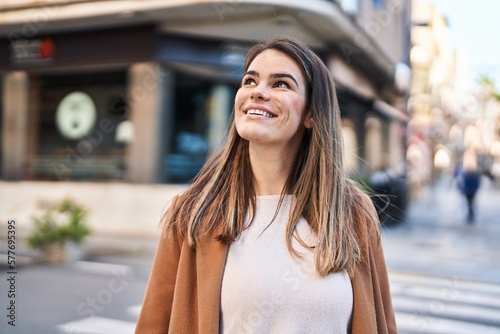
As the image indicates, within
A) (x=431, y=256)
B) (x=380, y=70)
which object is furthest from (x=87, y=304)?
(x=380, y=70)

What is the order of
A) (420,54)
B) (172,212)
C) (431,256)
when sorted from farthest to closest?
(420,54) → (431,256) → (172,212)

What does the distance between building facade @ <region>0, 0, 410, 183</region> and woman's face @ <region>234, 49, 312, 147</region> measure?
12032mm

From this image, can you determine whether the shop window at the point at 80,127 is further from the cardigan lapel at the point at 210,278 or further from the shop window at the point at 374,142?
the cardigan lapel at the point at 210,278

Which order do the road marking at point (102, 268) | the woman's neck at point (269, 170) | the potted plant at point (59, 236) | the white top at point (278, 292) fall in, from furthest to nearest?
the potted plant at point (59, 236) < the road marking at point (102, 268) < the woman's neck at point (269, 170) < the white top at point (278, 292)

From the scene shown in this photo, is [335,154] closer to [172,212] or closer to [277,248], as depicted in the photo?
[277,248]

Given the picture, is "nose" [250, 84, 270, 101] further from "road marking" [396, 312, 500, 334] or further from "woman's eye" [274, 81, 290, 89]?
"road marking" [396, 312, 500, 334]

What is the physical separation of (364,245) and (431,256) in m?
9.70

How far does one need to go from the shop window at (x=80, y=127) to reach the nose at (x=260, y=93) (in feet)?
44.7

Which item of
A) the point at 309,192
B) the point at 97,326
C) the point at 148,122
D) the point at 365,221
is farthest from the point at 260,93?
the point at 148,122

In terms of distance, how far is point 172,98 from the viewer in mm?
15305

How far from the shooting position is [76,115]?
16281mm

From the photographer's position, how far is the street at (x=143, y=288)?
613 cm

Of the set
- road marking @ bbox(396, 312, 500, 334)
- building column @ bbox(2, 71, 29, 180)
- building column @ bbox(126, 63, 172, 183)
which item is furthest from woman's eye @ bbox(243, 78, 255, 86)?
building column @ bbox(2, 71, 29, 180)

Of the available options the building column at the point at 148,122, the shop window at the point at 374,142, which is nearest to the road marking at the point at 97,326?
the building column at the point at 148,122
